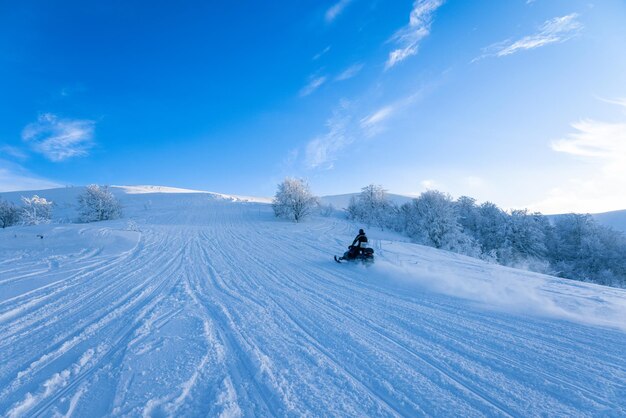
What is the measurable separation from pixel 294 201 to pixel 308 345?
97.8 feet

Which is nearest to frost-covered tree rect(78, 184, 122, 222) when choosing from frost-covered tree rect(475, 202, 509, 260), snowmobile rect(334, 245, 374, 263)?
snowmobile rect(334, 245, 374, 263)

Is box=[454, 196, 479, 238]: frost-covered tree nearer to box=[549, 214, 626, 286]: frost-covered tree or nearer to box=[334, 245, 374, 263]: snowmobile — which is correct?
box=[549, 214, 626, 286]: frost-covered tree

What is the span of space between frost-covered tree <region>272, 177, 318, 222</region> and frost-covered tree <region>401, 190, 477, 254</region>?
13388 millimetres

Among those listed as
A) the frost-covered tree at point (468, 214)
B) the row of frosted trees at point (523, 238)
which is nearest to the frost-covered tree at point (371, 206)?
the row of frosted trees at point (523, 238)

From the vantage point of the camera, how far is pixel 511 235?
3306 cm

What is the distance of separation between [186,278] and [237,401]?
6002 mm

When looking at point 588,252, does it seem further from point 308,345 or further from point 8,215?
point 8,215

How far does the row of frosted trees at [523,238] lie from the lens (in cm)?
2633

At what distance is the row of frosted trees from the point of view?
2633 centimetres

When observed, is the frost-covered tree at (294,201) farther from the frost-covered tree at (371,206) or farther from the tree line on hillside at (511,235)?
the frost-covered tree at (371,206)

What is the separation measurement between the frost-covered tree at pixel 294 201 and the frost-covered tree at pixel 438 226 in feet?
43.9

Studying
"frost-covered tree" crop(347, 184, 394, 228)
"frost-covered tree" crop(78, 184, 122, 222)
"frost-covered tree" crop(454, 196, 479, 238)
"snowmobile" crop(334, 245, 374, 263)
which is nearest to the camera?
"snowmobile" crop(334, 245, 374, 263)

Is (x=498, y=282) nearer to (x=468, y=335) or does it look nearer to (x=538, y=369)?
(x=468, y=335)

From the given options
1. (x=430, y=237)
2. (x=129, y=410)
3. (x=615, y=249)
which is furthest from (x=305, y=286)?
(x=615, y=249)
